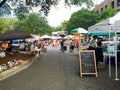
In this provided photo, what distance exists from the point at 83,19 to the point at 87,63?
59.8 metres

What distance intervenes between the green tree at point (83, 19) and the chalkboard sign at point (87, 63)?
5741cm

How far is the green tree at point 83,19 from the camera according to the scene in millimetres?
69125

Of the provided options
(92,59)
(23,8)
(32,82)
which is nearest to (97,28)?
(92,59)

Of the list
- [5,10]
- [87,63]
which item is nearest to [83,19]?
[5,10]

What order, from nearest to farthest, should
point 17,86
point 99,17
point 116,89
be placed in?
point 116,89, point 17,86, point 99,17

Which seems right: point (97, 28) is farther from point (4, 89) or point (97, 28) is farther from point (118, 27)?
point (4, 89)

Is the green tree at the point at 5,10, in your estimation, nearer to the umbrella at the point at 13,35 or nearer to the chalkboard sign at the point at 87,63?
the umbrella at the point at 13,35

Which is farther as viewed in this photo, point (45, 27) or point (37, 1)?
point (45, 27)

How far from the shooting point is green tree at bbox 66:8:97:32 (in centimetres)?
6912

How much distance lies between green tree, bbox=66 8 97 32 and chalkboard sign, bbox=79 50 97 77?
188 ft

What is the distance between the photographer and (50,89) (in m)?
8.85

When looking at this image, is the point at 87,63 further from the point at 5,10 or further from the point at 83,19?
the point at 83,19

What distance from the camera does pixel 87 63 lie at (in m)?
11.7

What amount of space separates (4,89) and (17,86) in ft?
2.02
